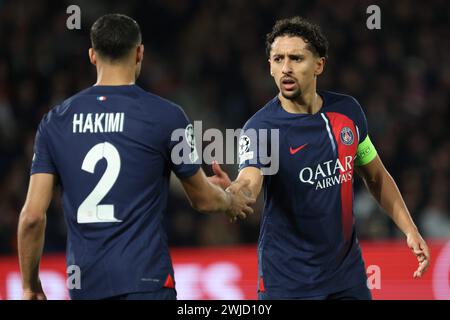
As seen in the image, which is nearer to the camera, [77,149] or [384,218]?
[77,149]

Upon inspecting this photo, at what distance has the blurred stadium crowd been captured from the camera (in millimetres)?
9508

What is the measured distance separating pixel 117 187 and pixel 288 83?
4.58ft

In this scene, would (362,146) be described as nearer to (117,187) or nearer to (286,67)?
(286,67)

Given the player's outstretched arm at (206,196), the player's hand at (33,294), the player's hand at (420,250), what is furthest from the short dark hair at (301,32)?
the player's hand at (33,294)

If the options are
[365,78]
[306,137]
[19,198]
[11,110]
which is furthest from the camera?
[365,78]

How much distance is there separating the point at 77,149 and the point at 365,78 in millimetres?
7533

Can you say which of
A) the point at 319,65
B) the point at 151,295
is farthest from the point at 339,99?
the point at 151,295

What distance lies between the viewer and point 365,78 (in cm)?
1138

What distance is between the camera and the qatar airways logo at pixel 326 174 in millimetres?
5070

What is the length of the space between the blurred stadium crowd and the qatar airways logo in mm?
4273

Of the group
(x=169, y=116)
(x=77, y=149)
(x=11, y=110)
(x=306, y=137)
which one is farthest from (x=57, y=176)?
(x=11, y=110)

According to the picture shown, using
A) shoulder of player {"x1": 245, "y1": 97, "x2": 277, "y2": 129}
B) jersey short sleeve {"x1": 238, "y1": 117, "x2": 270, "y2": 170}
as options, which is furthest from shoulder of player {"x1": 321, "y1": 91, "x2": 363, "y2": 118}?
jersey short sleeve {"x1": 238, "y1": 117, "x2": 270, "y2": 170}

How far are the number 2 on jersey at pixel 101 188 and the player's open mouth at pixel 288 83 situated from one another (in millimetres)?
1314
